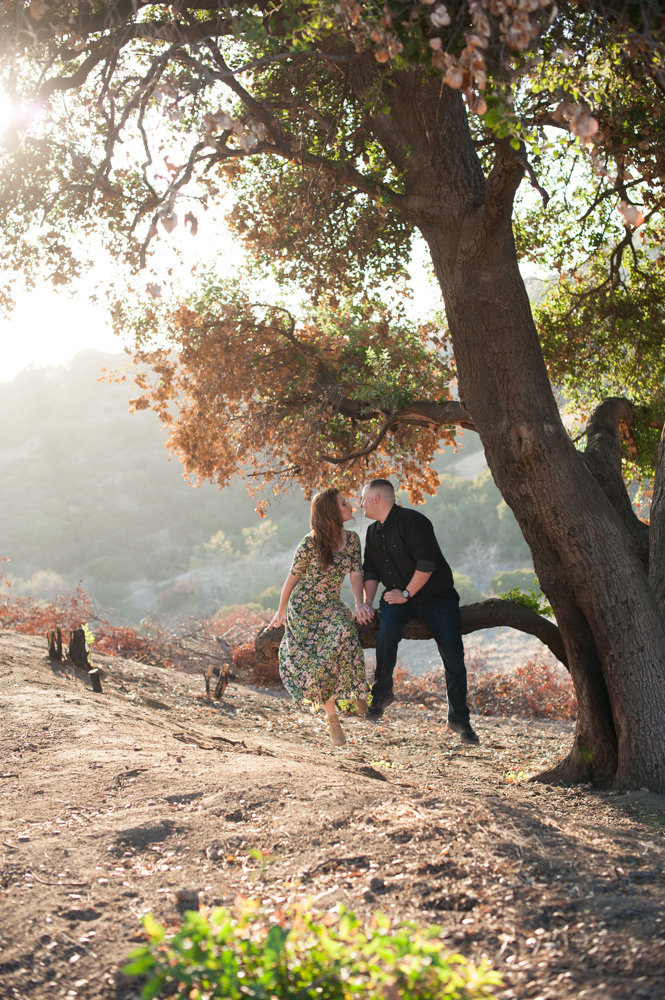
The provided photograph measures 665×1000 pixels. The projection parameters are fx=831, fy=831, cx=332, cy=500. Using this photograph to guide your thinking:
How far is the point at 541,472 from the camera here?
5.67 m

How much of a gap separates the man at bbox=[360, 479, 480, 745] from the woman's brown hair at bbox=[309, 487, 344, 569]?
11.0 inches

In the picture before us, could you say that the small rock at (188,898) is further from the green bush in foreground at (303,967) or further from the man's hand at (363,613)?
the man's hand at (363,613)

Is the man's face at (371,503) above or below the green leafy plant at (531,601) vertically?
above

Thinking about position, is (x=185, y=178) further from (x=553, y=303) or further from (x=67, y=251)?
(x=553, y=303)

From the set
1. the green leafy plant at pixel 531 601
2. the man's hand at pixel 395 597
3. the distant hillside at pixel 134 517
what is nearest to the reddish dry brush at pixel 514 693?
the green leafy plant at pixel 531 601

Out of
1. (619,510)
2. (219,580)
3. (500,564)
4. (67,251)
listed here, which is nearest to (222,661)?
(67,251)

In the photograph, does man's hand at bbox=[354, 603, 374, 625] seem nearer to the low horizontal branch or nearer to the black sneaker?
the low horizontal branch

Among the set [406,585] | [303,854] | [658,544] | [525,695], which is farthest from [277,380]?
[525,695]

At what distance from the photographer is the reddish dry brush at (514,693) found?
14.3 m

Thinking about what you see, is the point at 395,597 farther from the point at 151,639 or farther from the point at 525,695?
the point at 151,639

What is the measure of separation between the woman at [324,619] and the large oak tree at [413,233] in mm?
1364

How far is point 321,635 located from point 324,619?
13 cm

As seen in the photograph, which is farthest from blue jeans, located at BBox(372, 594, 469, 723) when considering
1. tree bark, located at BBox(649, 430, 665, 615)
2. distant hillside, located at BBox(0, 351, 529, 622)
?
distant hillside, located at BBox(0, 351, 529, 622)

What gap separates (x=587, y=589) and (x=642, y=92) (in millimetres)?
4210
